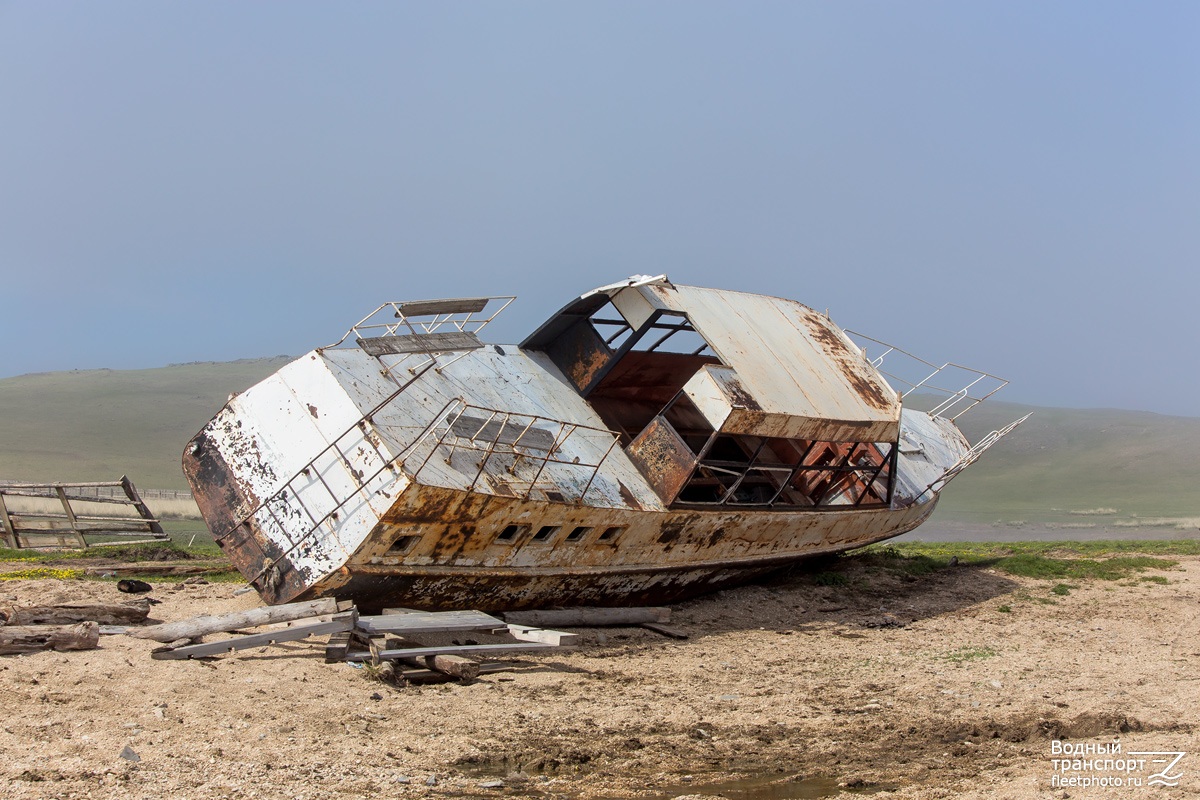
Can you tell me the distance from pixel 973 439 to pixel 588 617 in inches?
2524

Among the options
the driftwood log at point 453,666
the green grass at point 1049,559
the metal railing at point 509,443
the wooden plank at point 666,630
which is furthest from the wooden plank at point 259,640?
the green grass at point 1049,559

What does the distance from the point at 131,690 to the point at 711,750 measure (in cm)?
466

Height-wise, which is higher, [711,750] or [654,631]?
[654,631]

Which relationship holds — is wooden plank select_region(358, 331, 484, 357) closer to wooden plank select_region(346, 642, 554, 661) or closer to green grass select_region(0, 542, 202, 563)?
wooden plank select_region(346, 642, 554, 661)

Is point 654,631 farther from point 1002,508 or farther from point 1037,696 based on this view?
point 1002,508

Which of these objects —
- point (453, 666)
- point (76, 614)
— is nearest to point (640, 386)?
point (453, 666)

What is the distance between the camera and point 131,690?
843 cm

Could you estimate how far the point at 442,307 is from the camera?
13781 millimetres

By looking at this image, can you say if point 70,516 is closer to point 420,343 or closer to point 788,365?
point 420,343

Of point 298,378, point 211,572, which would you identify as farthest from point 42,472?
point 298,378

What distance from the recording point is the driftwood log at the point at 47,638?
30.3ft

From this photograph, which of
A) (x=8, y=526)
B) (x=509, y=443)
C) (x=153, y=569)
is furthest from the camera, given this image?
(x=8, y=526)

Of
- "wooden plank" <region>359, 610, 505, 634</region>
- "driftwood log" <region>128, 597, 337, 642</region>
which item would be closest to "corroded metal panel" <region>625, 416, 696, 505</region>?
"wooden plank" <region>359, 610, 505, 634</region>

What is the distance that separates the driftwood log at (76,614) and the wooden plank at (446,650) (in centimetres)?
239
